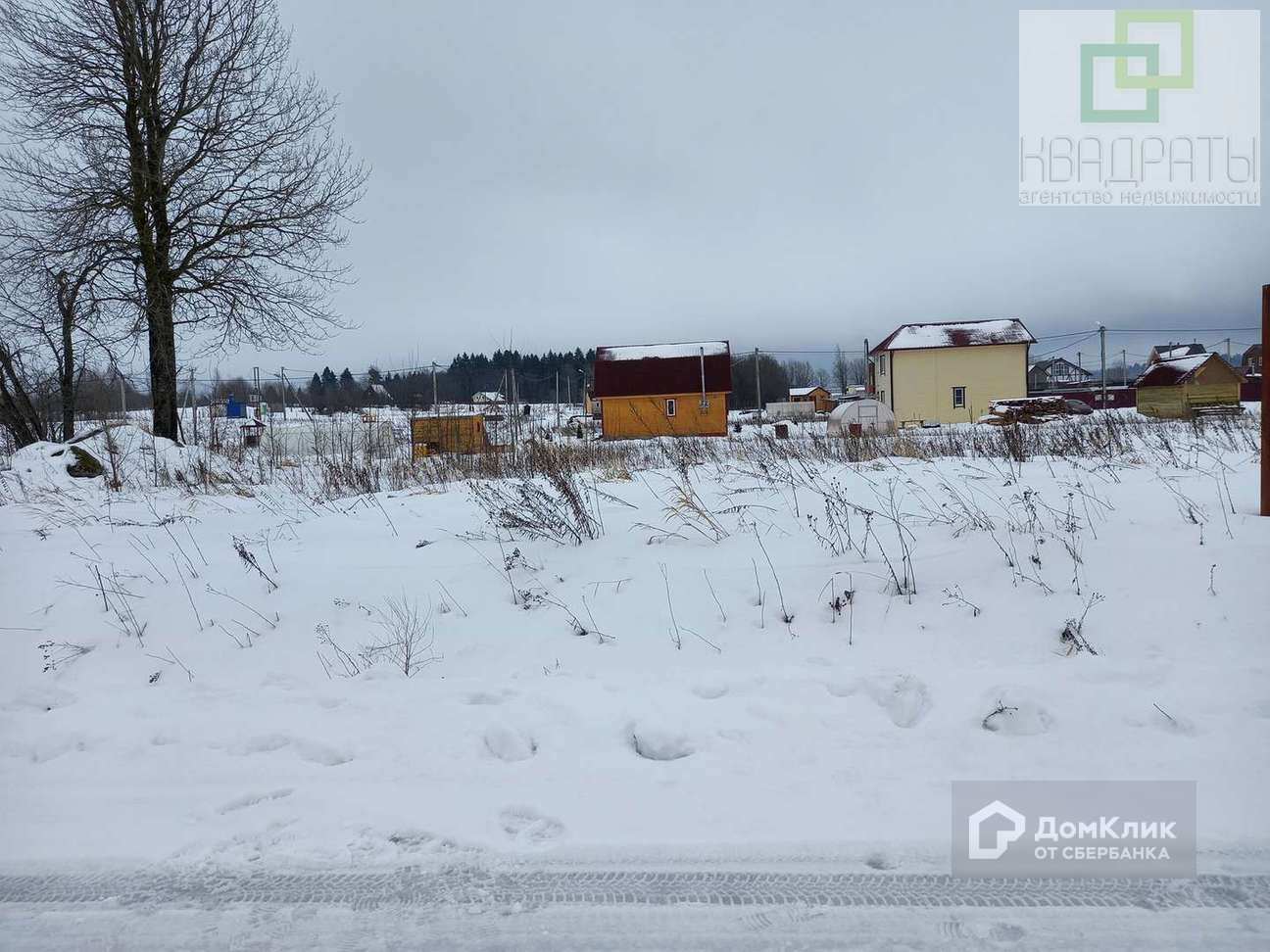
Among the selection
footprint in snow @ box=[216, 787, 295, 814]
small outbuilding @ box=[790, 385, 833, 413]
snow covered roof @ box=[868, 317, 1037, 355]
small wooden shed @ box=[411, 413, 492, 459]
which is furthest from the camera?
small outbuilding @ box=[790, 385, 833, 413]

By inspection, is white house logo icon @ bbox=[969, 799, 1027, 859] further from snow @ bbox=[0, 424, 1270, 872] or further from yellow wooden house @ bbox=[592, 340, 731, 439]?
yellow wooden house @ bbox=[592, 340, 731, 439]

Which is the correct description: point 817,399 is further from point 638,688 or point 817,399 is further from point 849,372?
point 638,688

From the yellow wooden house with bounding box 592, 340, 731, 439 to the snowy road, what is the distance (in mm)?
32554

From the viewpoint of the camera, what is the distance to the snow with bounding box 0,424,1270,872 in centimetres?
249

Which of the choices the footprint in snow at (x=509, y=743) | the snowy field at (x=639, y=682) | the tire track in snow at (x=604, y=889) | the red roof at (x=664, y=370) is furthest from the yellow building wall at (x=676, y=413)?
the tire track in snow at (x=604, y=889)

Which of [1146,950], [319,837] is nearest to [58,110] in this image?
[319,837]

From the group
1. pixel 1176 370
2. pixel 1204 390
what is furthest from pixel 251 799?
pixel 1176 370

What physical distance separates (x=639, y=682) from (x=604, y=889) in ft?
4.11

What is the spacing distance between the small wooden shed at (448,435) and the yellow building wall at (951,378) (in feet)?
105

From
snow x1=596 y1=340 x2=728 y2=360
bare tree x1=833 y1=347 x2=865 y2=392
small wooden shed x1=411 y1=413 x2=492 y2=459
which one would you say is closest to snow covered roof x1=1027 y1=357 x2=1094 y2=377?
bare tree x1=833 y1=347 x2=865 y2=392

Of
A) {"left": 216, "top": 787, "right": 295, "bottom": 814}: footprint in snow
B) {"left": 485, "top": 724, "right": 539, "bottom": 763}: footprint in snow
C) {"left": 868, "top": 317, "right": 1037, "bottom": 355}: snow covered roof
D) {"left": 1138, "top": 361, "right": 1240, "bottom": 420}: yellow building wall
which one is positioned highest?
{"left": 868, "top": 317, "right": 1037, "bottom": 355}: snow covered roof

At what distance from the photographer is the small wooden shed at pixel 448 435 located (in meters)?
12.0

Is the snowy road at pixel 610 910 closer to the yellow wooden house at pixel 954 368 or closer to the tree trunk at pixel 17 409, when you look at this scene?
the tree trunk at pixel 17 409

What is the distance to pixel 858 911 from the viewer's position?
6.61 feet
